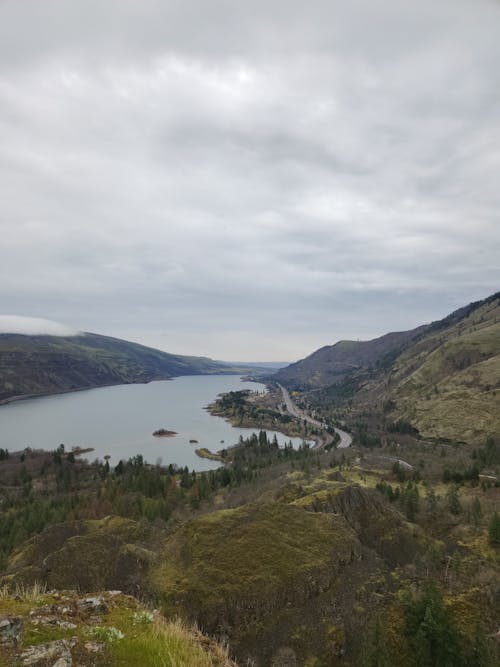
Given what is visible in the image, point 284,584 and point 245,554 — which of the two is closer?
point 284,584

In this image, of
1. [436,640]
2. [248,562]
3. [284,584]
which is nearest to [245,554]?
[248,562]

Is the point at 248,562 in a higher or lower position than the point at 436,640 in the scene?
higher

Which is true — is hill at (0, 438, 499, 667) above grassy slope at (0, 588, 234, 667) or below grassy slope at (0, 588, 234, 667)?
below

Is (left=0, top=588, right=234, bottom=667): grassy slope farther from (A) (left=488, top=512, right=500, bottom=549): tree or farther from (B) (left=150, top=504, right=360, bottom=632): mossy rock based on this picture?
(A) (left=488, top=512, right=500, bottom=549): tree

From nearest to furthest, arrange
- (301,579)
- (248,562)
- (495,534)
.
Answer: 1. (301,579)
2. (248,562)
3. (495,534)

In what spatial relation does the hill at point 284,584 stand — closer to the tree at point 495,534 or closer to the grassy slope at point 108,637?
the grassy slope at point 108,637

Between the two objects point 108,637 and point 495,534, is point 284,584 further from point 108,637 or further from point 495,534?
point 495,534

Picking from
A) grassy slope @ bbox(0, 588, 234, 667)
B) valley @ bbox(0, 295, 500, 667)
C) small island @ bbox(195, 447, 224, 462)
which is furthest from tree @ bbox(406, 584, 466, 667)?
small island @ bbox(195, 447, 224, 462)

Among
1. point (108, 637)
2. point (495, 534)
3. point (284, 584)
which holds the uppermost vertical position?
point (108, 637)

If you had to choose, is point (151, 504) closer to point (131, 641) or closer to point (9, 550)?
point (9, 550)

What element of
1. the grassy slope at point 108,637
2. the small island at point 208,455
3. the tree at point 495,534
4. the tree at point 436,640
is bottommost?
the small island at point 208,455

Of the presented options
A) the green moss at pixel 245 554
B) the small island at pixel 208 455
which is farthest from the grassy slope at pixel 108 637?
the small island at pixel 208 455
